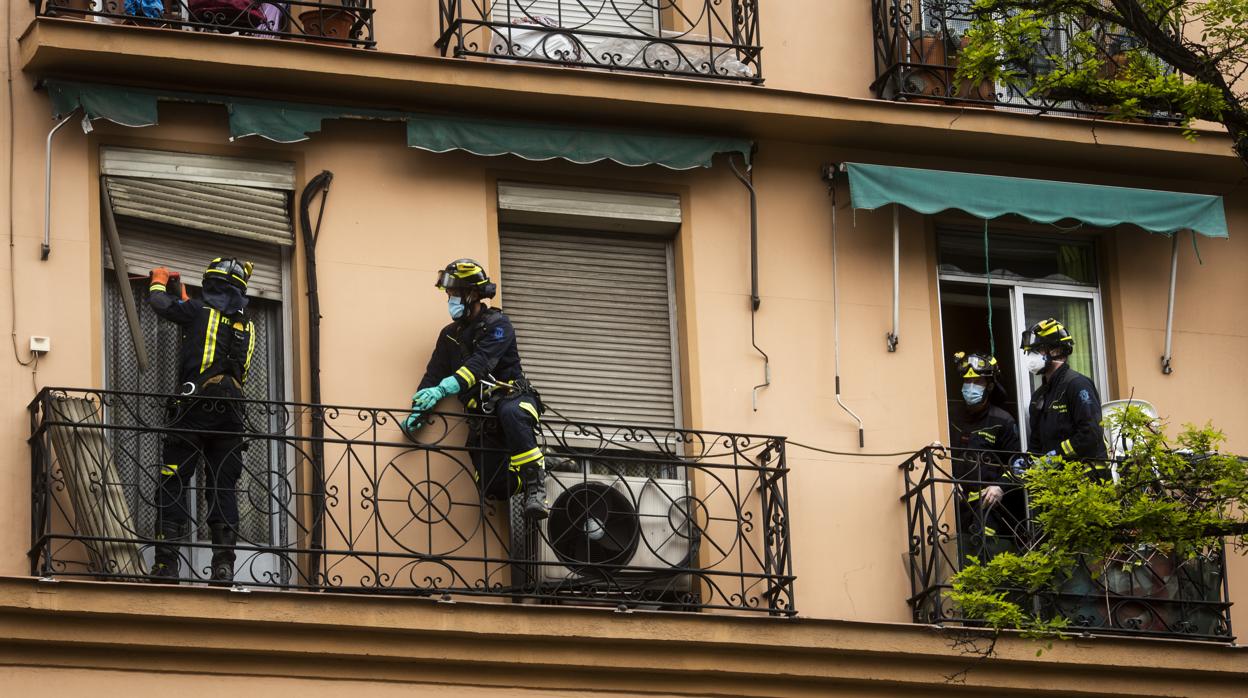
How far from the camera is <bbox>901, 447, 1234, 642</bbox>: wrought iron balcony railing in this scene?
1723cm

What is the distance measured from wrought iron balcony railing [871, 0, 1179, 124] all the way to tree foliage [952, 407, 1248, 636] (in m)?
Answer: 3.55

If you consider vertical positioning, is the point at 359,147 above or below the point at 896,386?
above

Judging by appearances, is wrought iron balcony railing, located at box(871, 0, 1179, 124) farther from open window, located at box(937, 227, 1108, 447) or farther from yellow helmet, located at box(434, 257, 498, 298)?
yellow helmet, located at box(434, 257, 498, 298)

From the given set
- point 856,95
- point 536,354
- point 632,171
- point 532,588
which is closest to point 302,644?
point 532,588

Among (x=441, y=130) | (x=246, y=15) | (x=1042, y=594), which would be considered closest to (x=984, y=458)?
(x=1042, y=594)

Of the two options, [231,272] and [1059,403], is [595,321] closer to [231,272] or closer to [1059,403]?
[231,272]

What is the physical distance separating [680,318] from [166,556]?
399 centimetres

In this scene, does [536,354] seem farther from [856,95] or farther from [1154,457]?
[1154,457]

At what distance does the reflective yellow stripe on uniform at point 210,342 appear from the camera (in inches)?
639

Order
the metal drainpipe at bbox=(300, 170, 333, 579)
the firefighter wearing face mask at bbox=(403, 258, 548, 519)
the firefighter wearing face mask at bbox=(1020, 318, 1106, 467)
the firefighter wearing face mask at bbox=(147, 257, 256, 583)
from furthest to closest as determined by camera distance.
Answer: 1. the firefighter wearing face mask at bbox=(1020, 318, 1106, 467)
2. the firefighter wearing face mask at bbox=(403, 258, 548, 519)
3. the metal drainpipe at bbox=(300, 170, 333, 579)
4. the firefighter wearing face mask at bbox=(147, 257, 256, 583)

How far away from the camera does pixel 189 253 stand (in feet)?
56.1

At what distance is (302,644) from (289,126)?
3.46 meters

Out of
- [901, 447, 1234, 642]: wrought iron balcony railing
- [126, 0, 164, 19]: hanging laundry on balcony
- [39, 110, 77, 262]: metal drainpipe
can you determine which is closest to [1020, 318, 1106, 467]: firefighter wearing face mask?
[901, 447, 1234, 642]: wrought iron balcony railing

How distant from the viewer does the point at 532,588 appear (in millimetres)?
16422
